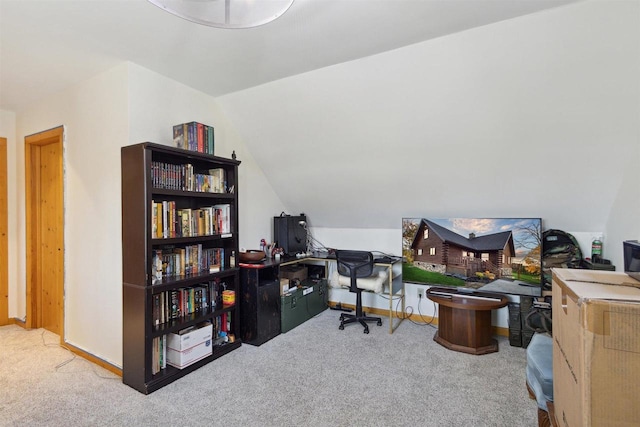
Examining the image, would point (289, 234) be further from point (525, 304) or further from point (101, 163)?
point (525, 304)

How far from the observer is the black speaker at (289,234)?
4020 millimetres

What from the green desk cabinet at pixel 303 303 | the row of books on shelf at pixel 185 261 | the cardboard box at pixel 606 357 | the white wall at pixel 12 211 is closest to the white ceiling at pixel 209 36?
the white wall at pixel 12 211

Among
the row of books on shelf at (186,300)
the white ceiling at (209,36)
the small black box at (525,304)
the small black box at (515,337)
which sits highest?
the white ceiling at (209,36)

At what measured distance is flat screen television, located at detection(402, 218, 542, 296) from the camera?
10.4ft

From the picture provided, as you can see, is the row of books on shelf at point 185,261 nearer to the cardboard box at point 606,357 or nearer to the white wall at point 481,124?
the white wall at point 481,124

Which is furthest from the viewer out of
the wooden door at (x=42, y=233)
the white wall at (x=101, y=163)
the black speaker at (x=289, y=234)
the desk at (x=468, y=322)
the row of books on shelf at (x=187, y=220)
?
Result: the black speaker at (x=289, y=234)

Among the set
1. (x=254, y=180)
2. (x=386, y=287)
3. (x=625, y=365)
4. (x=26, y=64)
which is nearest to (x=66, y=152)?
(x=26, y=64)

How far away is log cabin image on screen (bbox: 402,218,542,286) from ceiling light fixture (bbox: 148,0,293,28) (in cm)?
285

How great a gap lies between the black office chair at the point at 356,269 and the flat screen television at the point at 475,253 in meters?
0.55

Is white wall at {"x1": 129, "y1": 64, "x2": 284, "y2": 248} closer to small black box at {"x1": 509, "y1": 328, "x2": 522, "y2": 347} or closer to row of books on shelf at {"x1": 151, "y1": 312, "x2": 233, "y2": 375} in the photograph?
row of books on shelf at {"x1": 151, "y1": 312, "x2": 233, "y2": 375}

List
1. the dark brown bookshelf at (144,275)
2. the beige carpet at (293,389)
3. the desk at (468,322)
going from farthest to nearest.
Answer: the desk at (468,322)
the dark brown bookshelf at (144,275)
the beige carpet at (293,389)

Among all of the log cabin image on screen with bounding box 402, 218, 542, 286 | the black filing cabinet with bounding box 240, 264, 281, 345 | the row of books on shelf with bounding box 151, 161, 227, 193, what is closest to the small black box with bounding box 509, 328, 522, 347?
the log cabin image on screen with bounding box 402, 218, 542, 286

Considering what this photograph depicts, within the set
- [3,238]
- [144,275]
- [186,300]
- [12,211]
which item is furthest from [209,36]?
[3,238]

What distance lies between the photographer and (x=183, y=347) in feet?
8.29
